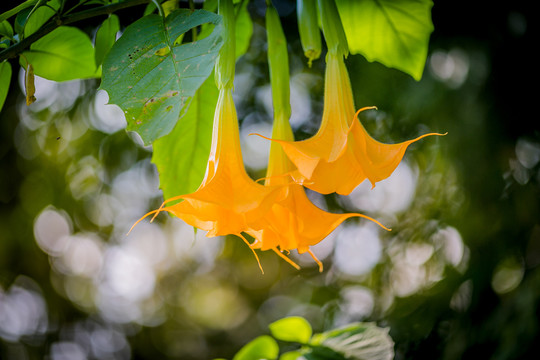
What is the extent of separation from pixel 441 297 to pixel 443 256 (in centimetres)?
15

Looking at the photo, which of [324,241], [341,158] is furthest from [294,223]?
[324,241]

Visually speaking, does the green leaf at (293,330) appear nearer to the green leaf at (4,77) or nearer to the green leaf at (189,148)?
the green leaf at (189,148)

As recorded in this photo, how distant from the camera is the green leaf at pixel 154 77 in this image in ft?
0.81

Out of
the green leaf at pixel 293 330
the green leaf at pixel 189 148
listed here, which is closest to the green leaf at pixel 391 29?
the green leaf at pixel 189 148

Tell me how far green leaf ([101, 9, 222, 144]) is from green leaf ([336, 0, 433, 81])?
20 centimetres

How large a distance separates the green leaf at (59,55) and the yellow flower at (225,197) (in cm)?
17

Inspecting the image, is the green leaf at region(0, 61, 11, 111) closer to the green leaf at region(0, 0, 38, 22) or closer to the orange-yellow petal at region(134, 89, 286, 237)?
the green leaf at region(0, 0, 38, 22)

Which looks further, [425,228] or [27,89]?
[425,228]

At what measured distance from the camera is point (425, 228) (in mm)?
872

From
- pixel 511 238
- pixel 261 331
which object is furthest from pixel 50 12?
pixel 261 331

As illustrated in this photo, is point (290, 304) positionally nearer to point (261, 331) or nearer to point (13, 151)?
point (261, 331)

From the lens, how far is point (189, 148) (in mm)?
413

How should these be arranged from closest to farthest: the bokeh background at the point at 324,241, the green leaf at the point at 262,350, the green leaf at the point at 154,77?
the green leaf at the point at 154,77 → the green leaf at the point at 262,350 → the bokeh background at the point at 324,241

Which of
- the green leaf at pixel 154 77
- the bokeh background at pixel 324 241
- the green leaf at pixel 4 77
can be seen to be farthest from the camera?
the bokeh background at pixel 324 241
